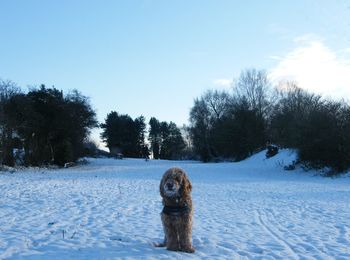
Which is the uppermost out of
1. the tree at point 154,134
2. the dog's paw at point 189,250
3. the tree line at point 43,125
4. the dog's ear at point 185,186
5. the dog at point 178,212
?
the tree at point 154,134

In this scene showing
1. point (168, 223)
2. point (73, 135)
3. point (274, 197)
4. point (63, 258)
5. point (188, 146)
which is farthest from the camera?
point (188, 146)

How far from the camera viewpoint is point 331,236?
9.18 m

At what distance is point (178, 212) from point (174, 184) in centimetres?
49

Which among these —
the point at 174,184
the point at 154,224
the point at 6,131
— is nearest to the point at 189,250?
the point at 174,184

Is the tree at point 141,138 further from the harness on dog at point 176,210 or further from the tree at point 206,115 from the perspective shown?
the harness on dog at point 176,210

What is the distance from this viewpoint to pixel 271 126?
188 feet

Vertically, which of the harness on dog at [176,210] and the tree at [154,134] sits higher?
the tree at [154,134]

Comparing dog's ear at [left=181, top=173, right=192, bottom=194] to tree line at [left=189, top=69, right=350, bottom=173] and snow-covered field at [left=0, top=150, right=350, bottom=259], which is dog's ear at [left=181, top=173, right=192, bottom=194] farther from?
tree line at [left=189, top=69, right=350, bottom=173]

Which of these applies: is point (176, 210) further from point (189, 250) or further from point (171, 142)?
point (171, 142)

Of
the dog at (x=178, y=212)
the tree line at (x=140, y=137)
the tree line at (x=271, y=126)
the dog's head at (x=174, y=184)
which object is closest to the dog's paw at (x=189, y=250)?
the dog at (x=178, y=212)

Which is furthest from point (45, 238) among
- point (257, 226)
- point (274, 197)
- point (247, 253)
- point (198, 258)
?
point (274, 197)

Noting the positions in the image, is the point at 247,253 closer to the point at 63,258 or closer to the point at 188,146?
the point at 63,258

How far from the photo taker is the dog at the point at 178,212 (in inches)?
284

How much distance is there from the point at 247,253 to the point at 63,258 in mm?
2954
